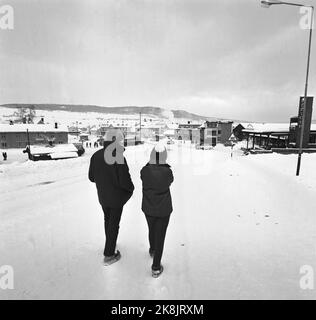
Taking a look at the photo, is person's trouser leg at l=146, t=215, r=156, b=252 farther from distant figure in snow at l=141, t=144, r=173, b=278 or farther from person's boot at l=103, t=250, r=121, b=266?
person's boot at l=103, t=250, r=121, b=266

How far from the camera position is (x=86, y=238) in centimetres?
443

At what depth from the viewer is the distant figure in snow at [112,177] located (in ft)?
10.9

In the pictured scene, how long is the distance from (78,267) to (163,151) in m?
2.30

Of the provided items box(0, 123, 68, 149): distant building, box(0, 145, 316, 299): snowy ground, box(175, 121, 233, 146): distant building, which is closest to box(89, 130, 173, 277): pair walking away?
box(0, 145, 316, 299): snowy ground

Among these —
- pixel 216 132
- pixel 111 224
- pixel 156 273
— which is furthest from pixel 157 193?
pixel 216 132

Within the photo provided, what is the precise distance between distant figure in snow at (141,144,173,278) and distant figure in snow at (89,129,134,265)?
0.35 metres

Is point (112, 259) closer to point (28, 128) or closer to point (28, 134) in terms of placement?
point (28, 134)

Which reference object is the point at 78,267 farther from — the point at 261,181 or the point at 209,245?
the point at 261,181

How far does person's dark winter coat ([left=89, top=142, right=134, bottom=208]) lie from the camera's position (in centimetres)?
335

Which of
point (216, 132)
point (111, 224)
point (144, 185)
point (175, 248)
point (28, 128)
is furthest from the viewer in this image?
point (216, 132)

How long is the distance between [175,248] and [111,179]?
1844 millimetres

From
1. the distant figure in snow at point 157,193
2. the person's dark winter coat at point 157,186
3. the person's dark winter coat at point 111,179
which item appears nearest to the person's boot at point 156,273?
the distant figure in snow at point 157,193

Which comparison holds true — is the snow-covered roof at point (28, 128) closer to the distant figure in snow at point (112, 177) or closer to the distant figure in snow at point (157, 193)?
the distant figure in snow at point (112, 177)

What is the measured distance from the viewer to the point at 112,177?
3.37 metres
